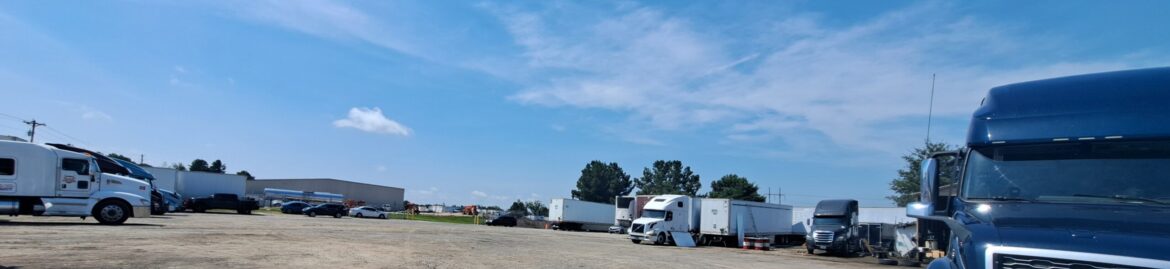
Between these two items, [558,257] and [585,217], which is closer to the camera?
[558,257]

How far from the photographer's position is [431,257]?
15.6 m

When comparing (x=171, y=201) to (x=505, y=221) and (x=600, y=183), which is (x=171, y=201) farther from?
(x=600, y=183)

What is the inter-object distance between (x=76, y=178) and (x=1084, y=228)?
24950 millimetres

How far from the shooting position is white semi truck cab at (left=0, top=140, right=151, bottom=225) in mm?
19734

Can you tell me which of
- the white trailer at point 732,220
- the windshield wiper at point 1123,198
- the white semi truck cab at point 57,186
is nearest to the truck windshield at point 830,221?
the white trailer at point 732,220

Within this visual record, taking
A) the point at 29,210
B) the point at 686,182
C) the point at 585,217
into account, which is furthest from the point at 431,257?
the point at 686,182

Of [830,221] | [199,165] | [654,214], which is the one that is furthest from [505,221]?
[199,165]

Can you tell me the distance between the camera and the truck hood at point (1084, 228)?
15.6 ft

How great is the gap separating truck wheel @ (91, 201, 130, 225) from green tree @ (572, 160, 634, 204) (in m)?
103

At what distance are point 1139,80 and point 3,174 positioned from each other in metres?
26.2

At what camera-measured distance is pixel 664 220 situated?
33.1 meters

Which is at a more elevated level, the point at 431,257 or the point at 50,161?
the point at 50,161

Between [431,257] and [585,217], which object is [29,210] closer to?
[431,257]

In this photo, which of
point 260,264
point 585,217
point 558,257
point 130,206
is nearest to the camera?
point 260,264
